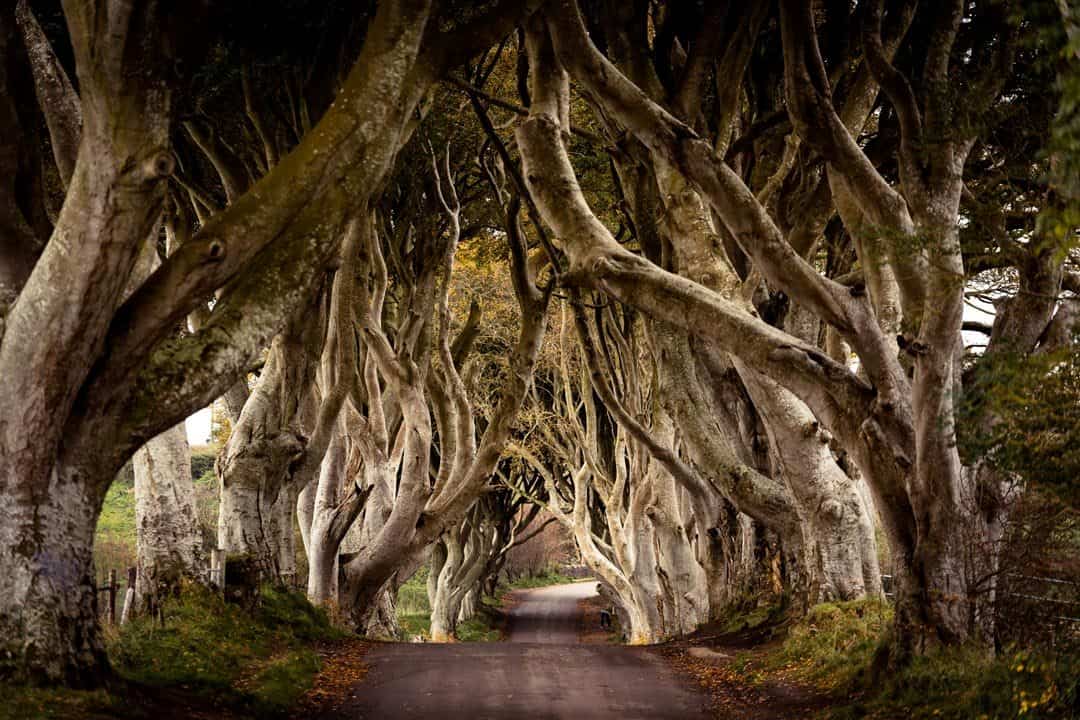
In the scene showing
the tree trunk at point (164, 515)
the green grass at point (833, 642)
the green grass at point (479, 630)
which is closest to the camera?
the green grass at point (833, 642)

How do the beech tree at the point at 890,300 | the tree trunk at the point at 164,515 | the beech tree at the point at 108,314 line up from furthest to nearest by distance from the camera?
the tree trunk at the point at 164,515 → the beech tree at the point at 890,300 → the beech tree at the point at 108,314

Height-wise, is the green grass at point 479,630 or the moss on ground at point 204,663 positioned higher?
the moss on ground at point 204,663

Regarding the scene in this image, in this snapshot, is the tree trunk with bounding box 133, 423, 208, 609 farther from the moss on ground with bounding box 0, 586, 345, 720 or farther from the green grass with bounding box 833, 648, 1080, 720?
the green grass with bounding box 833, 648, 1080, 720

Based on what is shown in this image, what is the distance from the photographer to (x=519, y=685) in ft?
33.8

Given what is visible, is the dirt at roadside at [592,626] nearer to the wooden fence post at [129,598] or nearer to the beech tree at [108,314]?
the wooden fence post at [129,598]

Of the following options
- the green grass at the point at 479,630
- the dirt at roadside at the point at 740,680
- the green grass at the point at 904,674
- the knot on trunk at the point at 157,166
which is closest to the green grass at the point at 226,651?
the knot on trunk at the point at 157,166

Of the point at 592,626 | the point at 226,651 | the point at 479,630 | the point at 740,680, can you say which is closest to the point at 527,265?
the point at 740,680

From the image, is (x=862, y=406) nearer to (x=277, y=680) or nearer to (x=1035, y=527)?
(x=1035, y=527)

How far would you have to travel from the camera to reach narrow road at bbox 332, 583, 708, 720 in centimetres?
904

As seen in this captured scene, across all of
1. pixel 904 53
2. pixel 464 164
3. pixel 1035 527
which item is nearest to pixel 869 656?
pixel 1035 527

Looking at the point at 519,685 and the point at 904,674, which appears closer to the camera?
the point at 904,674

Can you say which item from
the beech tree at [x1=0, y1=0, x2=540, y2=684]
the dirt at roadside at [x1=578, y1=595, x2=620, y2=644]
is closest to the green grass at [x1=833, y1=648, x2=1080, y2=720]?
the beech tree at [x1=0, y1=0, x2=540, y2=684]

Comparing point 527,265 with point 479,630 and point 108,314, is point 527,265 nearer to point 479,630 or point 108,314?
point 108,314

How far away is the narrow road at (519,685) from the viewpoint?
29.7ft
